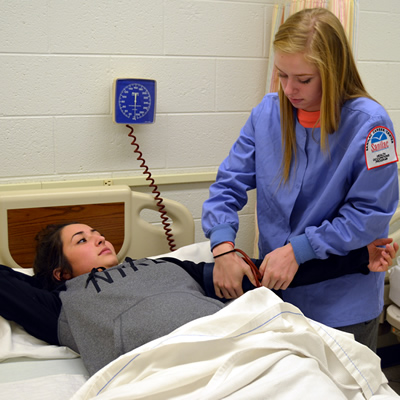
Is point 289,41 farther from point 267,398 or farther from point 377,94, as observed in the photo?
point 377,94

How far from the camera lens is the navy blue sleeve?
1749 millimetres

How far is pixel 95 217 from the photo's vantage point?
7.39 ft

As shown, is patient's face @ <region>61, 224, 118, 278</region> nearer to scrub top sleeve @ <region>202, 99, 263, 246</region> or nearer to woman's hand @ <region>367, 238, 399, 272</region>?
scrub top sleeve @ <region>202, 99, 263, 246</region>

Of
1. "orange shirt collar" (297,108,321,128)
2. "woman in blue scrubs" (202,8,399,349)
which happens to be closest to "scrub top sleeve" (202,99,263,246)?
"woman in blue scrubs" (202,8,399,349)

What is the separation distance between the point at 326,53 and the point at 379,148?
333 millimetres

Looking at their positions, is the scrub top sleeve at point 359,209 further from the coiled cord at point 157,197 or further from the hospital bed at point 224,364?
the coiled cord at point 157,197

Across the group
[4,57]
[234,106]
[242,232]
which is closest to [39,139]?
[4,57]

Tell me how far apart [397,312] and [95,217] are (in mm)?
1580

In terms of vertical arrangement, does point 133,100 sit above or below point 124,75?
below

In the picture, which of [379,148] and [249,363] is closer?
[249,363]

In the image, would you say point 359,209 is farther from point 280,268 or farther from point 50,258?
point 50,258

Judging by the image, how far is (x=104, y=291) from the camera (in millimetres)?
1771

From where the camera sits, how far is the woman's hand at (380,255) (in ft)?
5.98

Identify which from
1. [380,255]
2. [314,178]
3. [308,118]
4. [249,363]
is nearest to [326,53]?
[308,118]
